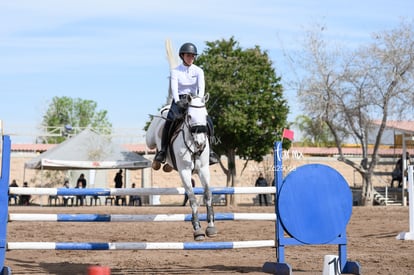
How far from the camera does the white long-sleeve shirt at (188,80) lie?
9.04 meters

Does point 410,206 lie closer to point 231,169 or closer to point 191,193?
point 191,193

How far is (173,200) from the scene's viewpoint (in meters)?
41.6

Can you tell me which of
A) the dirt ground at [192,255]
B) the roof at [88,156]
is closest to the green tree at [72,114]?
the roof at [88,156]

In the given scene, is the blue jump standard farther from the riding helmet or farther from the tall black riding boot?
the riding helmet

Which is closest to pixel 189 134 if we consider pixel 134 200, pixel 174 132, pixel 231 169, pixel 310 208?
pixel 174 132

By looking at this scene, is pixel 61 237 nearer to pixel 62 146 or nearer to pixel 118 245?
pixel 118 245

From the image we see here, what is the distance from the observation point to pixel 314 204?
8680 mm

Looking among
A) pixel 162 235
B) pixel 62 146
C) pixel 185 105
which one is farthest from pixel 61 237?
pixel 62 146

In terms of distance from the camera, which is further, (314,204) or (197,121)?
(314,204)

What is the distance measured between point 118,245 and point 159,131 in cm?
189

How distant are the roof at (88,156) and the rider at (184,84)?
21.6m

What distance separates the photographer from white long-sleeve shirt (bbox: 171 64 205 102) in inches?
356

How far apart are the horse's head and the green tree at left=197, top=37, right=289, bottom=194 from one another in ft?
83.7

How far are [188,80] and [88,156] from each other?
80.3 feet
